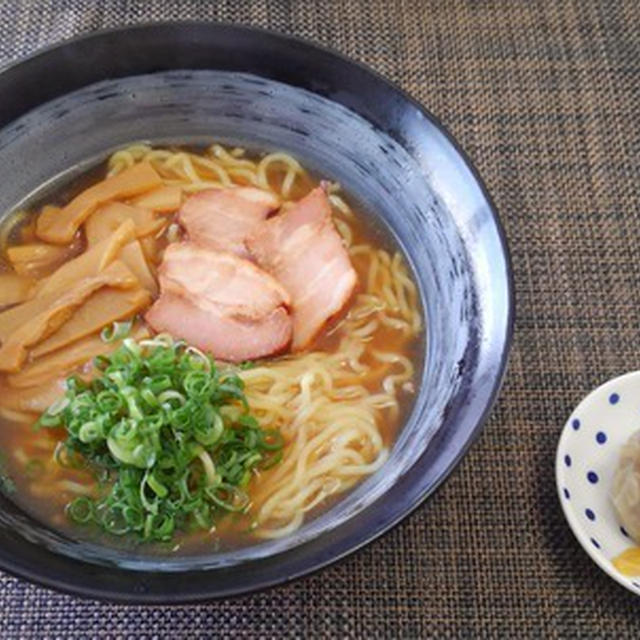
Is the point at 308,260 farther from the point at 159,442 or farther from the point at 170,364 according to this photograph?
the point at 159,442

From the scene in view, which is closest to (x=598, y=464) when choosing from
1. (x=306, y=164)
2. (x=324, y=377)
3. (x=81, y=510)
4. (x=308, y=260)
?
(x=324, y=377)

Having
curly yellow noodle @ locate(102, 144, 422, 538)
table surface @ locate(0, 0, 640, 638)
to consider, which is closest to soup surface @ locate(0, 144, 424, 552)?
curly yellow noodle @ locate(102, 144, 422, 538)

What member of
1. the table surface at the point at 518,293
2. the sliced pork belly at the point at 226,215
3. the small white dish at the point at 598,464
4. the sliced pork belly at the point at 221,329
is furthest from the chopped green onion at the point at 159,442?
the small white dish at the point at 598,464

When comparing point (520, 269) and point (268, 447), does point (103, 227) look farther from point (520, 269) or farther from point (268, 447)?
point (520, 269)

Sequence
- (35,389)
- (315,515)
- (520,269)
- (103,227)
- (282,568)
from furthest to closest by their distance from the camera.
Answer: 1. (520,269)
2. (103,227)
3. (35,389)
4. (315,515)
5. (282,568)

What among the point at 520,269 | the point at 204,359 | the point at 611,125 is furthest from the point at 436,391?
the point at 611,125

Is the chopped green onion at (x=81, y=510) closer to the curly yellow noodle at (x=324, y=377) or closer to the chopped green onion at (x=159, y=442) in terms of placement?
the chopped green onion at (x=159, y=442)

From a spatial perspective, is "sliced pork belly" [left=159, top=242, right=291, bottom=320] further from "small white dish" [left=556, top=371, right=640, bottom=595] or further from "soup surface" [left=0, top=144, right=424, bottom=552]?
"small white dish" [left=556, top=371, right=640, bottom=595]
